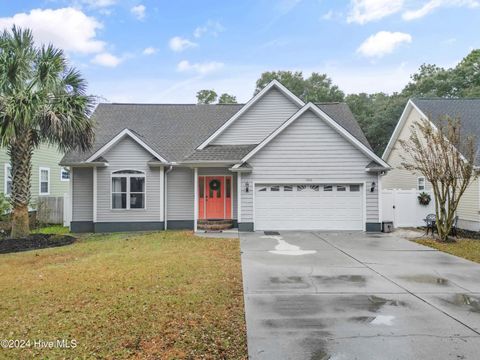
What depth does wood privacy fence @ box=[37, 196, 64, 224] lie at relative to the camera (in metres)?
17.2

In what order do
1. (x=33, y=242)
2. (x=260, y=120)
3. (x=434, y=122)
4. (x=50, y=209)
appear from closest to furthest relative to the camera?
(x=33, y=242) → (x=260, y=120) → (x=434, y=122) → (x=50, y=209)

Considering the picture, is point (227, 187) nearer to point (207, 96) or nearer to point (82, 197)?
point (82, 197)

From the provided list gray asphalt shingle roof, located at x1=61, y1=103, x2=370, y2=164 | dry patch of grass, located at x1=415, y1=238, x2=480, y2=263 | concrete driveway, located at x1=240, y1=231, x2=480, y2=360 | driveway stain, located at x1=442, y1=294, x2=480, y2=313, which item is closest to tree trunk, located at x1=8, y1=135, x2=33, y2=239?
gray asphalt shingle roof, located at x1=61, y1=103, x2=370, y2=164

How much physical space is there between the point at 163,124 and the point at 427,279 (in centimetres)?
1457

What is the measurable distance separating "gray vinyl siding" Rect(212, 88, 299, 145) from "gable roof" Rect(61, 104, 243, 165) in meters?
2.04

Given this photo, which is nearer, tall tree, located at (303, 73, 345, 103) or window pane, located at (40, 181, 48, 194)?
window pane, located at (40, 181, 48, 194)

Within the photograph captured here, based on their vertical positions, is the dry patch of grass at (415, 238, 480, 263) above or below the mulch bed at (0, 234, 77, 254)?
below

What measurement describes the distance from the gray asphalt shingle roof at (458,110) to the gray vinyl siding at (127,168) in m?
13.4

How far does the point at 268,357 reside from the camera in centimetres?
368

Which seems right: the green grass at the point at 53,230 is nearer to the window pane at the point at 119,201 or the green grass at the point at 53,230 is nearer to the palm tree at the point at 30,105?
the window pane at the point at 119,201

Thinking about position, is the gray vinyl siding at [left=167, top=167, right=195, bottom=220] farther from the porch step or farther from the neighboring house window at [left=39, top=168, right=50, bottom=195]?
the neighboring house window at [left=39, top=168, right=50, bottom=195]

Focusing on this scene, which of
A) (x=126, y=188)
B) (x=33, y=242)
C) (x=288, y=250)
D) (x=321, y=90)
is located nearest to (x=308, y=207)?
(x=288, y=250)

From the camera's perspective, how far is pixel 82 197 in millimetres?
15125

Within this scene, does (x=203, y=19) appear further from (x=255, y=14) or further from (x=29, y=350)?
(x=29, y=350)
